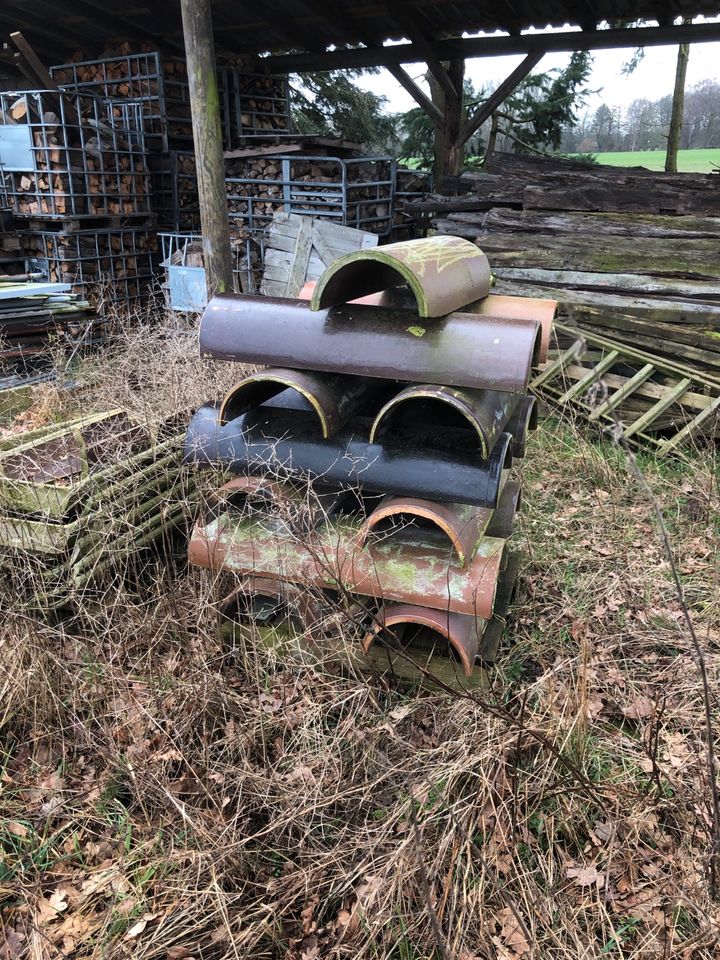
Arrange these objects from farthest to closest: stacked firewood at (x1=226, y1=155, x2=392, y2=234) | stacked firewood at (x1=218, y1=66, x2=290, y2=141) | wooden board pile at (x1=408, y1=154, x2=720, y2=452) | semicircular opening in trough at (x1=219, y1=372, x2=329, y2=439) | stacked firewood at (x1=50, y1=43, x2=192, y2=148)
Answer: stacked firewood at (x1=218, y1=66, x2=290, y2=141)
stacked firewood at (x1=50, y1=43, x2=192, y2=148)
stacked firewood at (x1=226, y1=155, x2=392, y2=234)
wooden board pile at (x1=408, y1=154, x2=720, y2=452)
semicircular opening in trough at (x1=219, y1=372, x2=329, y2=439)

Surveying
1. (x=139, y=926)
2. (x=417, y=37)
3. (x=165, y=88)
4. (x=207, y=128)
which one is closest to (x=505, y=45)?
(x=417, y=37)

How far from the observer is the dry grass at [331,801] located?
2135mm

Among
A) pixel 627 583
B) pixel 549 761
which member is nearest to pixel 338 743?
pixel 549 761

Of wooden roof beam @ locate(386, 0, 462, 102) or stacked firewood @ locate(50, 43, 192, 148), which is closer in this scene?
wooden roof beam @ locate(386, 0, 462, 102)

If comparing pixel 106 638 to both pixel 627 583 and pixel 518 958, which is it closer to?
pixel 518 958

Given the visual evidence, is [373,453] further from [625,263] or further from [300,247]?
[300,247]

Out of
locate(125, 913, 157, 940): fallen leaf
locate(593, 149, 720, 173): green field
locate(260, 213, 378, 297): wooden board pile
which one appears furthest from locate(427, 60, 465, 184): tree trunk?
locate(593, 149, 720, 173): green field

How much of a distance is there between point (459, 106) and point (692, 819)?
1016 centimetres

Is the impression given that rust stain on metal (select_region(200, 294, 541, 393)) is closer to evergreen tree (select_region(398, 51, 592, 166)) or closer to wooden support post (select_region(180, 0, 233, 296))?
wooden support post (select_region(180, 0, 233, 296))

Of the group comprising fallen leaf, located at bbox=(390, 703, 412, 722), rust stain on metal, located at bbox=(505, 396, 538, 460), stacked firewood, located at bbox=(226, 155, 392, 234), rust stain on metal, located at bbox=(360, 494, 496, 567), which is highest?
stacked firewood, located at bbox=(226, 155, 392, 234)

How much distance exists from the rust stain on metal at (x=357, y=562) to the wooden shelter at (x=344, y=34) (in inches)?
153

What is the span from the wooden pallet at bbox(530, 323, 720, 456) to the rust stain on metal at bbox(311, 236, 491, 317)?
2820mm

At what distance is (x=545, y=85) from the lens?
605 inches

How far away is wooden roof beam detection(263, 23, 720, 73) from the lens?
7.90 m
